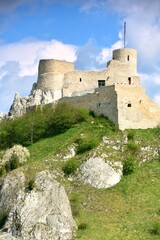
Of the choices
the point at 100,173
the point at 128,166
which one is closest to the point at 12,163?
the point at 100,173

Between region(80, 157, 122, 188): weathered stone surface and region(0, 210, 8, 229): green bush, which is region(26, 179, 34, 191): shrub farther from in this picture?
region(80, 157, 122, 188): weathered stone surface

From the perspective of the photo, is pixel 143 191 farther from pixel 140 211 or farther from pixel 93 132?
pixel 93 132

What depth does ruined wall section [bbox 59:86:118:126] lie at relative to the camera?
77125 mm

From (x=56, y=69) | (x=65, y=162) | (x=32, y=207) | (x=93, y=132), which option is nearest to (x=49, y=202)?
(x=32, y=207)

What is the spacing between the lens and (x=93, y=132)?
75062mm

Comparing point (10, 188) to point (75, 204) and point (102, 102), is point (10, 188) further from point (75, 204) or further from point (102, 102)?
point (102, 102)

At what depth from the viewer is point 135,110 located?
7738 cm

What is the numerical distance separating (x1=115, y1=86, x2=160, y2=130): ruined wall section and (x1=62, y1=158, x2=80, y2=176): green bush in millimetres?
8508

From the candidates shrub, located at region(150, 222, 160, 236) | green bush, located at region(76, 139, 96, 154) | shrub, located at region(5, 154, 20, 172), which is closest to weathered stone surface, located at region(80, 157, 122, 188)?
green bush, located at region(76, 139, 96, 154)

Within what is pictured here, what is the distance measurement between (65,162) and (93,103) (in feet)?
37.2

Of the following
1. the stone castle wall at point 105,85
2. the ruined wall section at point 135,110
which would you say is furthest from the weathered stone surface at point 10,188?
the stone castle wall at point 105,85

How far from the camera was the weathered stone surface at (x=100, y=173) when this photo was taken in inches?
2707

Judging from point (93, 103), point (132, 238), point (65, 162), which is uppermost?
point (93, 103)

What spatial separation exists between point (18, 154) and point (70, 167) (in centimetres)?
743
